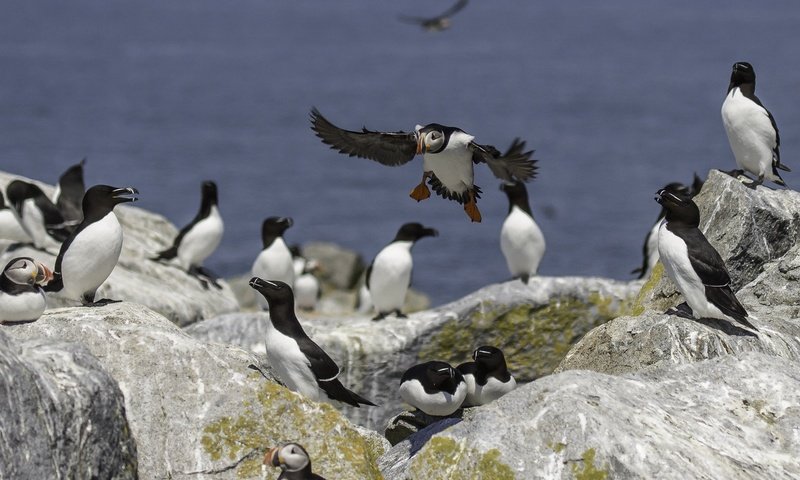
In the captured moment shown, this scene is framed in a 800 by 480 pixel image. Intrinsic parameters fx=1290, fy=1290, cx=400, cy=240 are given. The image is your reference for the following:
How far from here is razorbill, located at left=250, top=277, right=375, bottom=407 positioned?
7.40m

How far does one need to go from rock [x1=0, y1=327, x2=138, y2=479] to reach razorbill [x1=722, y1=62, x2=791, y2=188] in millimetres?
5122

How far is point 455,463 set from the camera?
570 cm

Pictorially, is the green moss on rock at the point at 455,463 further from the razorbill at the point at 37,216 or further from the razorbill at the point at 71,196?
the razorbill at the point at 71,196

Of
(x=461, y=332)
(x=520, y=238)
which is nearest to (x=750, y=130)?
(x=461, y=332)

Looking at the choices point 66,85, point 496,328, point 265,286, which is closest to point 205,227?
point 496,328

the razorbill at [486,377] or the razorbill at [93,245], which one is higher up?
the razorbill at [93,245]

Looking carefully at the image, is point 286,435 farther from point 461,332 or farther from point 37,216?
point 37,216

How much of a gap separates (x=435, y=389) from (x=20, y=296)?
236cm

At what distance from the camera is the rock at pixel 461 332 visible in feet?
33.4

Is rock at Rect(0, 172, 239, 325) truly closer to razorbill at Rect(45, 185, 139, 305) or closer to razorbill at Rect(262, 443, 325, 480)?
razorbill at Rect(45, 185, 139, 305)

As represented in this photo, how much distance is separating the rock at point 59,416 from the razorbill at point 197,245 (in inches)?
288

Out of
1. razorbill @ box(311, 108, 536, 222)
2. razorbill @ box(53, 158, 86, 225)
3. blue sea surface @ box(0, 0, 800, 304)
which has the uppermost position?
razorbill @ box(311, 108, 536, 222)

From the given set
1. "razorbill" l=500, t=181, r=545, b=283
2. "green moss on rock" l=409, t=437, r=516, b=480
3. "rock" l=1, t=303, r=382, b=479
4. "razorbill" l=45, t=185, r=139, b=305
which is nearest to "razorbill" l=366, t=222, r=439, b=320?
"razorbill" l=500, t=181, r=545, b=283

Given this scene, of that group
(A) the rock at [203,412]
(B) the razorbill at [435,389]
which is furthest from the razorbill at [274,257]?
(A) the rock at [203,412]
